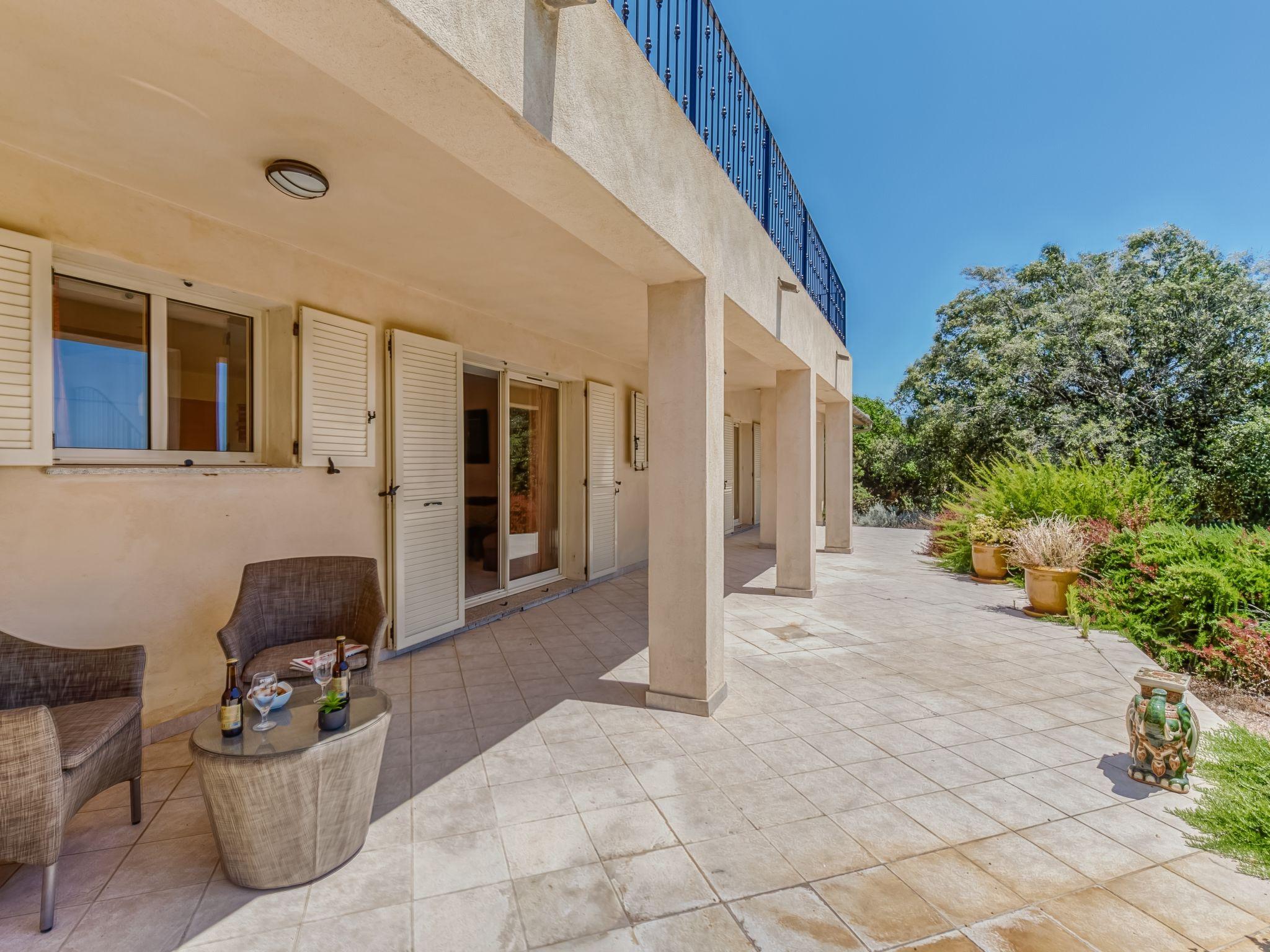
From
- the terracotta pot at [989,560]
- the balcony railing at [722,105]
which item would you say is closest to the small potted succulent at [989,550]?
the terracotta pot at [989,560]

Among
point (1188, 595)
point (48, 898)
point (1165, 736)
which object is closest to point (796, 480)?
point (1188, 595)

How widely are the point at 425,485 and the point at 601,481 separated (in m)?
2.70

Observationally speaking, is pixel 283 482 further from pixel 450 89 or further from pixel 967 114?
pixel 967 114

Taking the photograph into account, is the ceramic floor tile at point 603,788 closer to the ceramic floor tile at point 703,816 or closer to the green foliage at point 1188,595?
the ceramic floor tile at point 703,816

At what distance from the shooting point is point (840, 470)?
8961mm

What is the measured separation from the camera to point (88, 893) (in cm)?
183

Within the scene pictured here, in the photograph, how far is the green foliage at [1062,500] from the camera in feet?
22.3

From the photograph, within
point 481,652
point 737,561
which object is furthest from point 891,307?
point 481,652

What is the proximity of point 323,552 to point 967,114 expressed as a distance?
1137 inches

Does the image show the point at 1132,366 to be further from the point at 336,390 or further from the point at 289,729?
the point at 289,729

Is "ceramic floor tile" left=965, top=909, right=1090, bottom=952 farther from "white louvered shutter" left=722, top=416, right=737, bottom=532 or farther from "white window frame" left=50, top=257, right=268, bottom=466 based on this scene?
"white louvered shutter" left=722, top=416, right=737, bottom=532

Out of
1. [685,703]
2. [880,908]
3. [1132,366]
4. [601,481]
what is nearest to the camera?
[880,908]

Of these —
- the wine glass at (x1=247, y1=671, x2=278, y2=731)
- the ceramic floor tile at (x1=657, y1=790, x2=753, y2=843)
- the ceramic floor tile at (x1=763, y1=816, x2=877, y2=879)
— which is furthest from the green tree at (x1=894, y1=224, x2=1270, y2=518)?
the wine glass at (x1=247, y1=671, x2=278, y2=731)

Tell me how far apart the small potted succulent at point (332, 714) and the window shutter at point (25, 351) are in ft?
5.68
